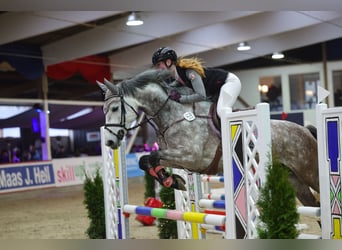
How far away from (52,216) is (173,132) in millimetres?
1979

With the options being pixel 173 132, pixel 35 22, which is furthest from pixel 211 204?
pixel 35 22

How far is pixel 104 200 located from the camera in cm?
356

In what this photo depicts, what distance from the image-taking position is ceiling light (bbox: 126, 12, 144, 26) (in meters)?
4.46

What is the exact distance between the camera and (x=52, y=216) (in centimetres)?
472

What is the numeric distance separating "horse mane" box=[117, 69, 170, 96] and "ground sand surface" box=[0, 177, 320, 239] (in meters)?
1.13

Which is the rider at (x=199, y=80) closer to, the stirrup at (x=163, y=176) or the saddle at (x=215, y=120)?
the saddle at (x=215, y=120)

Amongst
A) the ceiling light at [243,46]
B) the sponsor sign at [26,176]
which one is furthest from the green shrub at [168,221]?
the ceiling light at [243,46]

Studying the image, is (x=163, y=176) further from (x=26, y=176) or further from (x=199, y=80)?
(x=26, y=176)

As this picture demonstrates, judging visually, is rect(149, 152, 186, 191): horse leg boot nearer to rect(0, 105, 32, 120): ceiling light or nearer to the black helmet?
the black helmet

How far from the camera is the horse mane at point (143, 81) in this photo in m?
3.16

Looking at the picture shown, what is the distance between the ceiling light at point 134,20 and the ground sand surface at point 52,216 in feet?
4.83

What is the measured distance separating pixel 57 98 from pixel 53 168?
1.94 feet

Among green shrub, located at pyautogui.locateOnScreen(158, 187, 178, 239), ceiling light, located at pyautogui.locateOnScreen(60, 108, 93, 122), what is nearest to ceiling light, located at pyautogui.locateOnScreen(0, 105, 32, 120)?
ceiling light, located at pyautogui.locateOnScreen(60, 108, 93, 122)

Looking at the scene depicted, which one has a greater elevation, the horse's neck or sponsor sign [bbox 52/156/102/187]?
the horse's neck
